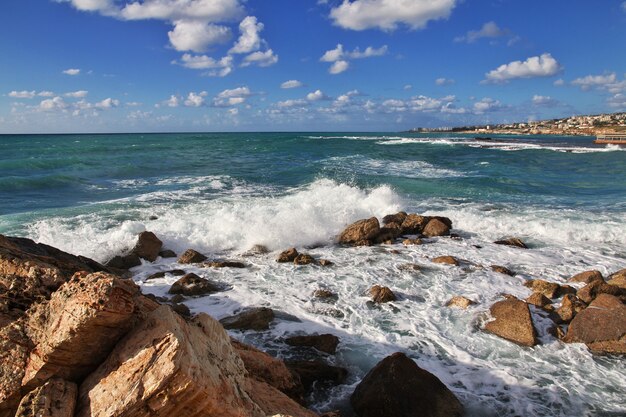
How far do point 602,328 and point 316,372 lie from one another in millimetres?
5210

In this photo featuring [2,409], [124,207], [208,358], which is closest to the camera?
[2,409]

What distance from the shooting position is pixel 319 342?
23.3 ft

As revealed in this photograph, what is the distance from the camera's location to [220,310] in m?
8.66

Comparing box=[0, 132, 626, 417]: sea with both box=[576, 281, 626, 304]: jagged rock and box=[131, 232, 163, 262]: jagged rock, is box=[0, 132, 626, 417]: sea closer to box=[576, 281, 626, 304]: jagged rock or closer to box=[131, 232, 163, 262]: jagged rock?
box=[131, 232, 163, 262]: jagged rock

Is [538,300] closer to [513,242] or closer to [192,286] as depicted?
[513,242]

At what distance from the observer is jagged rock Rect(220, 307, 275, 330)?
783 cm

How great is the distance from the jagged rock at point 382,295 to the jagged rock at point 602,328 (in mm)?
3277

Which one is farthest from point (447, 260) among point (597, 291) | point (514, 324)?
point (514, 324)

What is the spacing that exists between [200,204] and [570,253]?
1444cm

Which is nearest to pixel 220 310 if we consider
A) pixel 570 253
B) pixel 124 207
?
pixel 570 253

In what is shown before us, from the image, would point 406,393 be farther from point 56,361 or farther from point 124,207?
point 124,207

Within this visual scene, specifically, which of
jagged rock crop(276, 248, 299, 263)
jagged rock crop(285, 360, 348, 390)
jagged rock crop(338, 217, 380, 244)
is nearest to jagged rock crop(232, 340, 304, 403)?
jagged rock crop(285, 360, 348, 390)

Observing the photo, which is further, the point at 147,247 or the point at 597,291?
the point at 147,247

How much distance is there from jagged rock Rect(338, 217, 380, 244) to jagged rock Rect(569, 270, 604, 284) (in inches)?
221
